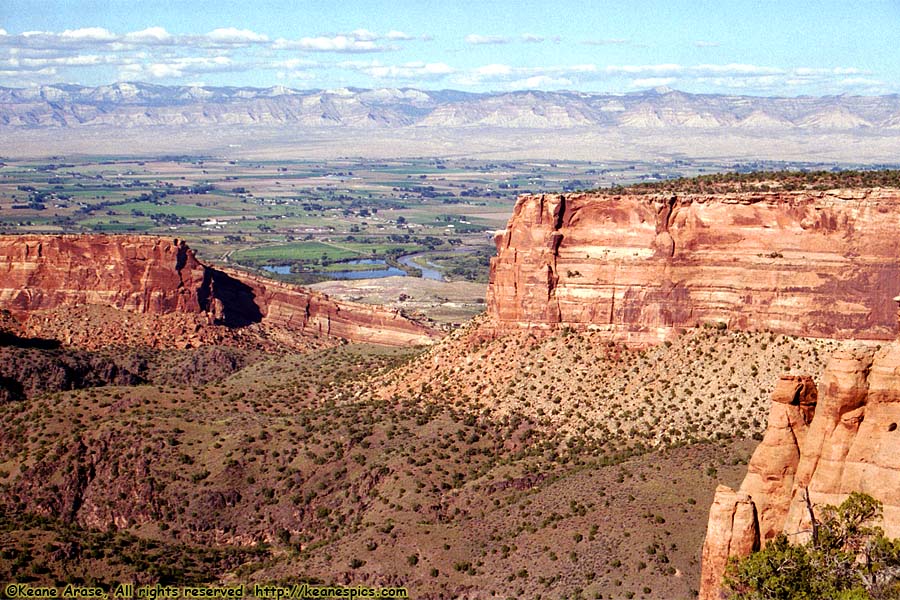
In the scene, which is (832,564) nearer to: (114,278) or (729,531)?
(729,531)

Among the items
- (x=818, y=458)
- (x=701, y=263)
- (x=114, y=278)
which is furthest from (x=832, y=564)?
(x=114, y=278)

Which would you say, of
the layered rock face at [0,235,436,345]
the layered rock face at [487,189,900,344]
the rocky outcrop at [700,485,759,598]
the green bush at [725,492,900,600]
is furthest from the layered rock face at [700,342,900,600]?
the layered rock face at [0,235,436,345]

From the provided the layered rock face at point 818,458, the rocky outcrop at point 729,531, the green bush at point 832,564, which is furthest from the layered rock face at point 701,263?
the green bush at point 832,564

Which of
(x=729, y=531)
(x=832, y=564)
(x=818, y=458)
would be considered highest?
(x=818, y=458)

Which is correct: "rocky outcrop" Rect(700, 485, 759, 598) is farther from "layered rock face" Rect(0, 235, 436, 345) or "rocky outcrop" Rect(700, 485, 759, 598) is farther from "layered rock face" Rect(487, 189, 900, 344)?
"layered rock face" Rect(0, 235, 436, 345)

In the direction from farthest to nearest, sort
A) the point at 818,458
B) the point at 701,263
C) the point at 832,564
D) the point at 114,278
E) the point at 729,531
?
the point at 114,278
the point at 701,263
the point at 818,458
the point at 729,531
the point at 832,564

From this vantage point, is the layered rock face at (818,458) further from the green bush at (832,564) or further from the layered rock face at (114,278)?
the layered rock face at (114,278)

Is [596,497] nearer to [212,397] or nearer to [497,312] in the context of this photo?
[497,312]
